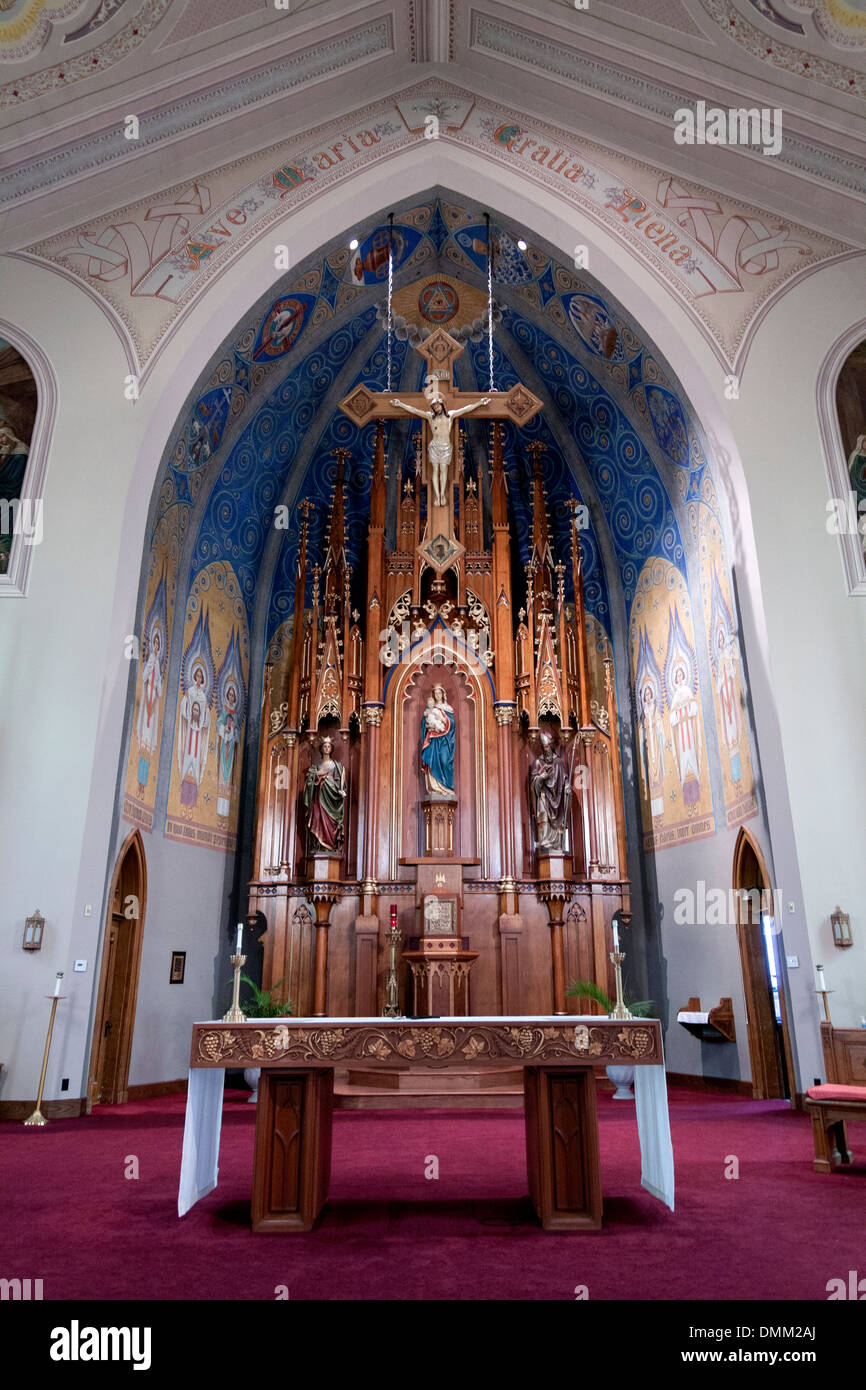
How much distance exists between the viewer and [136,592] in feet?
35.9

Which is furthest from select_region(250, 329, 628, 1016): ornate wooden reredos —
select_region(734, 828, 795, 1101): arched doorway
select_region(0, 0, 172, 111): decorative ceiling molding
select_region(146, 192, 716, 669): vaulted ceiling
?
select_region(0, 0, 172, 111): decorative ceiling molding

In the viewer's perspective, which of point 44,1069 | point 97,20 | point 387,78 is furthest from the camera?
point 387,78

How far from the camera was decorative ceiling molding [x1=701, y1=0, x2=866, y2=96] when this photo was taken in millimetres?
10062

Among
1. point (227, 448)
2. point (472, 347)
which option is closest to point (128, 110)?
point (227, 448)

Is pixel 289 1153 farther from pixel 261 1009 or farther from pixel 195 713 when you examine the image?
pixel 195 713

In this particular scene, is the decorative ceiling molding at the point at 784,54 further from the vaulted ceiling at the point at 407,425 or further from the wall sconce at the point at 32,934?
the wall sconce at the point at 32,934

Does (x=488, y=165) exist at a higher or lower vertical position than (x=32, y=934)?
higher

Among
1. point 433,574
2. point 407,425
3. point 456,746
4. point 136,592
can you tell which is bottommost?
point 456,746

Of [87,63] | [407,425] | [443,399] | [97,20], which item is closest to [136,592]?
[443,399]

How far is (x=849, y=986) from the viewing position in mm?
9086

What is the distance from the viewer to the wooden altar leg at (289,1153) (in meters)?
4.57

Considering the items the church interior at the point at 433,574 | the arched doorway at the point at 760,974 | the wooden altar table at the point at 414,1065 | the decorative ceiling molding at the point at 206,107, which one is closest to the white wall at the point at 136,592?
the church interior at the point at 433,574

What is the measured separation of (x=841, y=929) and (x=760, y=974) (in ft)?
7.53

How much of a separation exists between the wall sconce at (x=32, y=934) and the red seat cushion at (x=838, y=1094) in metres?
7.18
